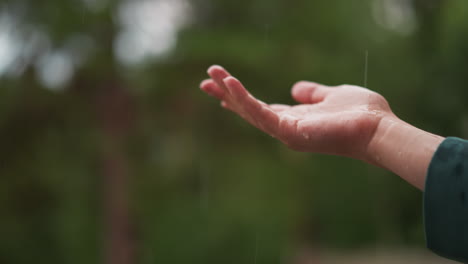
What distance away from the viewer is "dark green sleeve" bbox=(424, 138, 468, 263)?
22.1 inches

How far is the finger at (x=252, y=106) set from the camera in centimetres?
74

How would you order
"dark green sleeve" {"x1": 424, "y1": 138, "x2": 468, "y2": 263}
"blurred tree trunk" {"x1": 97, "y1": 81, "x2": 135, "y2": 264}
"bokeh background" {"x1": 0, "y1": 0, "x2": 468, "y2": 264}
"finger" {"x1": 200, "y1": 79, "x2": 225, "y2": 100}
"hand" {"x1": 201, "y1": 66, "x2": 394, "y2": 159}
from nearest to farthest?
"dark green sleeve" {"x1": 424, "y1": 138, "x2": 468, "y2": 263}
"hand" {"x1": 201, "y1": 66, "x2": 394, "y2": 159}
"finger" {"x1": 200, "y1": 79, "x2": 225, "y2": 100}
"bokeh background" {"x1": 0, "y1": 0, "x2": 468, "y2": 264}
"blurred tree trunk" {"x1": 97, "y1": 81, "x2": 135, "y2": 264}

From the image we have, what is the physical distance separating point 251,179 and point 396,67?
132 centimetres

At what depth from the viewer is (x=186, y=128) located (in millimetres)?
2646

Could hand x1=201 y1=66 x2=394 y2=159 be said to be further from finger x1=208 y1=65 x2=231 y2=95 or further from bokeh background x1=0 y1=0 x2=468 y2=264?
bokeh background x1=0 y1=0 x2=468 y2=264

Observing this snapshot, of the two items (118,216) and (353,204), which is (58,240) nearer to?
(118,216)

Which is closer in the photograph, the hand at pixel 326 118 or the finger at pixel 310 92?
the hand at pixel 326 118

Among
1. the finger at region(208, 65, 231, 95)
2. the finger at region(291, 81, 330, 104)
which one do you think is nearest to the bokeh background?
the finger at region(291, 81, 330, 104)

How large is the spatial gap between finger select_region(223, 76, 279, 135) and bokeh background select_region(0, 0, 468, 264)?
4.09 feet

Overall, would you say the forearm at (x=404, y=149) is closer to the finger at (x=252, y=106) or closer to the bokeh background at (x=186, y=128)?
the finger at (x=252, y=106)

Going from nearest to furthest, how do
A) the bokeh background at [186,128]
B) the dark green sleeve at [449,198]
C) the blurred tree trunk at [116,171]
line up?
the dark green sleeve at [449,198] < the bokeh background at [186,128] < the blurred tree trunk at [116,171]

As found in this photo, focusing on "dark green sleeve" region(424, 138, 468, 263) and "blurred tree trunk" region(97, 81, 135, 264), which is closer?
"dark green sleeve" region(424, 138, 468, 263)

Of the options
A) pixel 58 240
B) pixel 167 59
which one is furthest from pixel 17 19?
pixel 58 240

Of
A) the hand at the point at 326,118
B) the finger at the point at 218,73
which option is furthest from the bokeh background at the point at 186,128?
the finger at the point at 218,73
